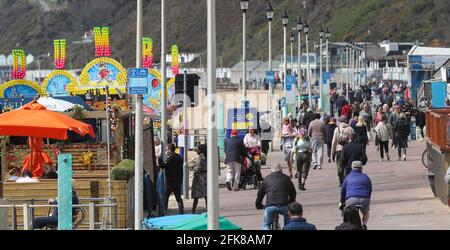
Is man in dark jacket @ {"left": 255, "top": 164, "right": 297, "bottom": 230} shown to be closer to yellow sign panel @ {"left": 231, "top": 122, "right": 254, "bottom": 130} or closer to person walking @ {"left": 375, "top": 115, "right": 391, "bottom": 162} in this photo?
person walking @ {"left": 375, "top": 115, "right": 391, "bottom": 162}

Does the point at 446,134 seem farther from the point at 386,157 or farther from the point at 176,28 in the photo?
the point at 176,28

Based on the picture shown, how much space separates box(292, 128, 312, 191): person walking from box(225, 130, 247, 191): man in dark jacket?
116cm

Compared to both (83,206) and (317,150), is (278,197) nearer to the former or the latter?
(83,206)

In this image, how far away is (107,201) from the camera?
21047mm

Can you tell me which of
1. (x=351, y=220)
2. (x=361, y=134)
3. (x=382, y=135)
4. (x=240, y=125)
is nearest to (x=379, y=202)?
(x=361, y=134)

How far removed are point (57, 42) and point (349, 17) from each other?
10096 cm

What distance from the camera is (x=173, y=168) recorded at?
2514 cm

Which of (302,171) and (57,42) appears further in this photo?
(57,42)

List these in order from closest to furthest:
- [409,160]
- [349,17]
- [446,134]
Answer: [446,134] → [409,160] → [349,17]

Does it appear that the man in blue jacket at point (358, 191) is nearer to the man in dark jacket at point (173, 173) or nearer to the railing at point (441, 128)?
the railing at point (441, 128)

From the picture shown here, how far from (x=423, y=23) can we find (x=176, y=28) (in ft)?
188
